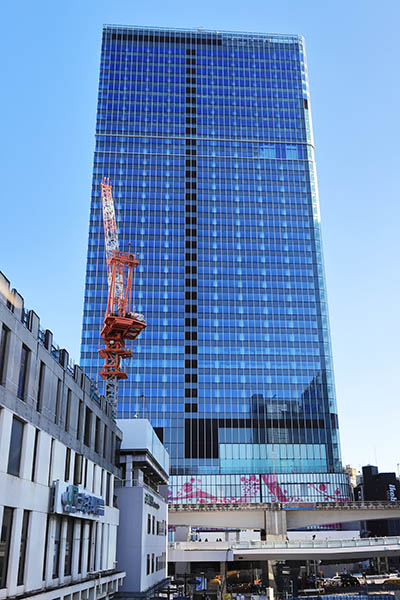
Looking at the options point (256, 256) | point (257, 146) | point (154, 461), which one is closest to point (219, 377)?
point (256, 256)

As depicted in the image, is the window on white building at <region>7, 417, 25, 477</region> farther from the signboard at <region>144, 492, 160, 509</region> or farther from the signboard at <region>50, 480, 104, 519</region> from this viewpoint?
the signboard at <region>144, 492, 160, 509</region>

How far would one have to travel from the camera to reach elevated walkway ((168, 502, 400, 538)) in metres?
104

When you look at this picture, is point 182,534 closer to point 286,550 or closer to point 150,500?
point 286,550

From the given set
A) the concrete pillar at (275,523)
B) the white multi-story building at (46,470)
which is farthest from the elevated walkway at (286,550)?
the white multi-story building at (46,470)

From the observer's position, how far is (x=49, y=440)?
1319 inches

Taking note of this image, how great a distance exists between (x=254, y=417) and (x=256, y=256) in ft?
154

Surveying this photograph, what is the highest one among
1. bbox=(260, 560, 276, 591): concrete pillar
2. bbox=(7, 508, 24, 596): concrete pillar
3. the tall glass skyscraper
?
the tall glass skyscraper

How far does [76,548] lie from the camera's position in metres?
→ 39.7

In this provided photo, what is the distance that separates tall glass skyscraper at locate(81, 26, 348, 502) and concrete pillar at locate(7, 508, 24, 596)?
126167mm

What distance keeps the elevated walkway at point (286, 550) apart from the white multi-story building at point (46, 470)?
1624 inches

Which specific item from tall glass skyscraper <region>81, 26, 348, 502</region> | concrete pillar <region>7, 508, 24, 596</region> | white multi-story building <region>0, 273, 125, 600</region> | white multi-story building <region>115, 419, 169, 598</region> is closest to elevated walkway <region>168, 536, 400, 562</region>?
white multi-story building <region>115, 419, 169, 598</region>

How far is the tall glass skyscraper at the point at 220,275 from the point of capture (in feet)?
512

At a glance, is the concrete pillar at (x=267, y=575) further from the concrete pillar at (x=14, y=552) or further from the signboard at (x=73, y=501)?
the concrete pillar at (x=14, y=552)

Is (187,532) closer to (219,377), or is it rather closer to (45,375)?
(219,377)
